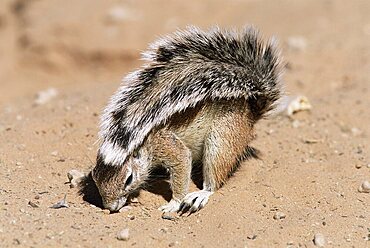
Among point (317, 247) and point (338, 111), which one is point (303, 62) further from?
point (317, 247)

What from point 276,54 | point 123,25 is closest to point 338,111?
point 276,54

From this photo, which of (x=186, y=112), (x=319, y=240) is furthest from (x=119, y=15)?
(x=319, y=240)

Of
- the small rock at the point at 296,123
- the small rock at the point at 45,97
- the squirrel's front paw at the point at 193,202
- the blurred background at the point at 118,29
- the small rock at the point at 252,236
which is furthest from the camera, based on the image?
the blurred background at the point at 118,29

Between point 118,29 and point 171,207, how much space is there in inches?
301

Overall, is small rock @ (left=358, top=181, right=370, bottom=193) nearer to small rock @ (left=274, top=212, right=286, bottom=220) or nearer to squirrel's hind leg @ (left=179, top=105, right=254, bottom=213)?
small rock @ (left=274, top=212, right=286, bottom=220)

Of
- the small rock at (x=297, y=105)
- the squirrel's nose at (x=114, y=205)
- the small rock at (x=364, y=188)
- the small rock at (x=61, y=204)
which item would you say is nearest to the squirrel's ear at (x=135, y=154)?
the squirrel's nose at (x=114, y=205)

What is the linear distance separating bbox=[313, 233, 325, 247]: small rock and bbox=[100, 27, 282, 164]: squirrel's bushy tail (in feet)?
4.52

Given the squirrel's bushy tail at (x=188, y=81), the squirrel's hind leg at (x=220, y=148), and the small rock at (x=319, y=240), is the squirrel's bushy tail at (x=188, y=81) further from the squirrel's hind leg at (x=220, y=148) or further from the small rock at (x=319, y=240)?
the small rock at (x=319, y=240)

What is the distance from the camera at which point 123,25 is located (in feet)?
42.1

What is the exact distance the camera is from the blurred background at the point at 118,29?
11516 mm

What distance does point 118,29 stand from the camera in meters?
12.7

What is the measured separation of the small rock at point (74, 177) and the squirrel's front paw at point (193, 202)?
0.95m

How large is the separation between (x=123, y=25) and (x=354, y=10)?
4.21m

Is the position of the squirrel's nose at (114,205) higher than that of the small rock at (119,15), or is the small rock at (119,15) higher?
the squirrel's nose at (114,205)
